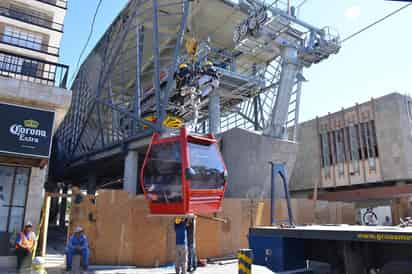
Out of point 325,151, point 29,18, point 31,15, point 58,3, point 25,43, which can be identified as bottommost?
point 325,151

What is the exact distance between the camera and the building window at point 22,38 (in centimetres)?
2021

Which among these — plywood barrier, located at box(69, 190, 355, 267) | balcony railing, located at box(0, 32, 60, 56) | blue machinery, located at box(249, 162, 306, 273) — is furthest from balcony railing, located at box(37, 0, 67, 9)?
blue machinery, located at box(249, 162, 306, 273)

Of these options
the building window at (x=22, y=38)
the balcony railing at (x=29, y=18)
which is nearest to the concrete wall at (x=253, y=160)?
the building window at (x=22, y=38)

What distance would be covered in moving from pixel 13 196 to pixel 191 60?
8424mm

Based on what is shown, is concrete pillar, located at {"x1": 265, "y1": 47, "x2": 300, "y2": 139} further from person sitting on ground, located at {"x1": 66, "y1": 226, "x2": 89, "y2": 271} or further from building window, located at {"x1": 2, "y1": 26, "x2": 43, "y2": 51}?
building window, located at {"x1": 2, "y1": 26, "x2": 43, "y2": 51}

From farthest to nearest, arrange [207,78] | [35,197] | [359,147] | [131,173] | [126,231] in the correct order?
[359,147] → [131,173] → [207,78] → [126,231] → [35,197]

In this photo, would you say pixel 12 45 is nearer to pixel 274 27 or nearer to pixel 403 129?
pixel 274 27

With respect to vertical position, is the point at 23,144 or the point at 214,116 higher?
the point at 214,116

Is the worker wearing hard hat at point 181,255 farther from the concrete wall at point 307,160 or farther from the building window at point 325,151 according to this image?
the concrete wall at point 307,160

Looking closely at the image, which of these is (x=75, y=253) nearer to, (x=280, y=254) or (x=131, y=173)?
(x=280, y=254)

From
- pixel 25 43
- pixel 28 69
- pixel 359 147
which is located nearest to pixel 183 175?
pixel 28 69

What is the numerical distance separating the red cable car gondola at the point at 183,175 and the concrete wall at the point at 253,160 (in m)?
7.25

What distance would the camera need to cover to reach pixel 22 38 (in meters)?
20.7

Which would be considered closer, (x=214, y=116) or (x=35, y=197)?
(x=35, y=197)
